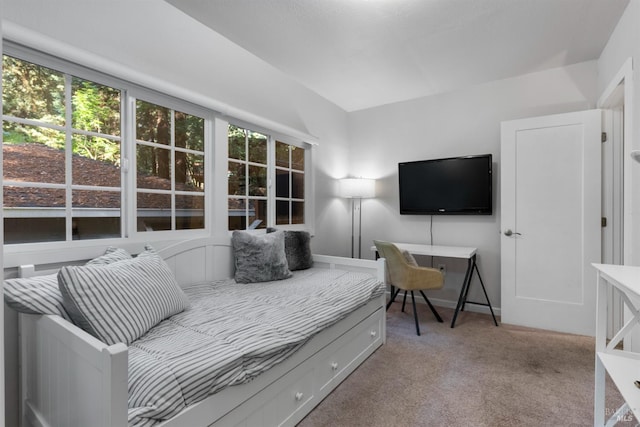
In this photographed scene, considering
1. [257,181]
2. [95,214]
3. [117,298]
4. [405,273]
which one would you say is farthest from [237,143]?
[405,273]

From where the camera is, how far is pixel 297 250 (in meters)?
2.90

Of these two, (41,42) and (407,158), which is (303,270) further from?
(41,42)

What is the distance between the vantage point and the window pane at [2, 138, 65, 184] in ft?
5.15

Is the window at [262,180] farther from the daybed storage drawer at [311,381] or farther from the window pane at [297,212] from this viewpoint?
the daybed storage drawer at [311,381]

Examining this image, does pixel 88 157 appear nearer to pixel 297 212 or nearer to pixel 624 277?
pixel 297 212

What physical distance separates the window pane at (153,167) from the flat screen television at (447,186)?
2.51 m

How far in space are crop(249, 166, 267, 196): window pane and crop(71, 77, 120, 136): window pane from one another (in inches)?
44.5

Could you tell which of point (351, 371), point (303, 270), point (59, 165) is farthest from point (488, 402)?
point (59, 165)

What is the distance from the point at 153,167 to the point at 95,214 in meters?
0.46

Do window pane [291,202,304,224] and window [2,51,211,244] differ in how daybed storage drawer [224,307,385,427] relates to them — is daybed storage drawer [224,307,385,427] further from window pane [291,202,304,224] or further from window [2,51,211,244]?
window pane [291,202,304,224]

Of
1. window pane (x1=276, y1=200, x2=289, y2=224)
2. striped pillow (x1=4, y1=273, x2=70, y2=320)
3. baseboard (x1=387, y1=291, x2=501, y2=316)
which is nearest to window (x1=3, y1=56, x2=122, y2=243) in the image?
striped pillow (x1=4, y1=273, x2=70, y2=320)

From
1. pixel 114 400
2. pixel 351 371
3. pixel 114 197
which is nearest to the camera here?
pixel 114 400

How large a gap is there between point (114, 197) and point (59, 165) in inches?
12.6

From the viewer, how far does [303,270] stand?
9.49 ft
